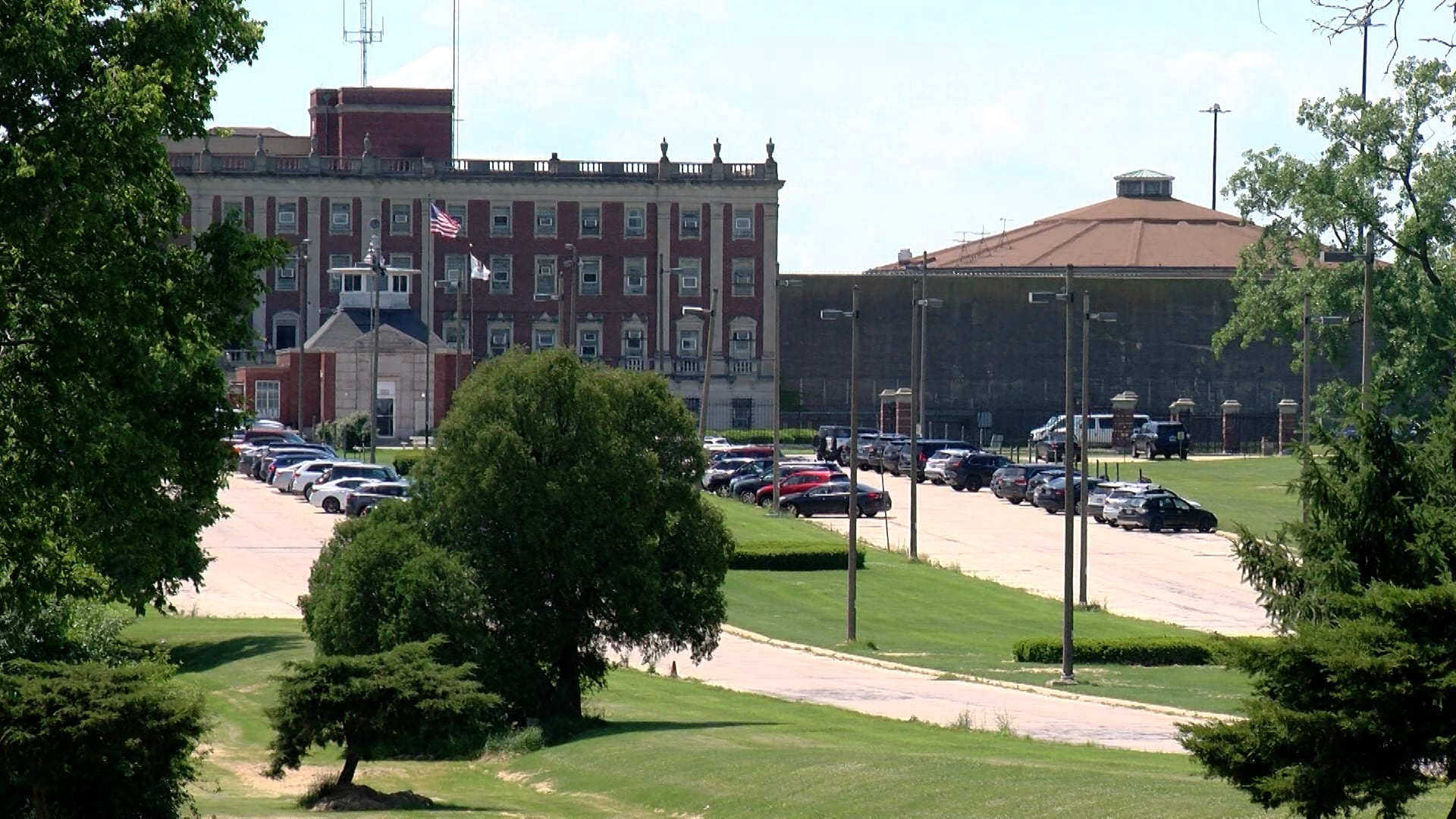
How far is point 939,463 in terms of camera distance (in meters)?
90.0

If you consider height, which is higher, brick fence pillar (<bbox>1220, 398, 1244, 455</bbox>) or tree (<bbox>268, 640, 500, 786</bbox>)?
brick fence pillar (<bbox>1220, 398, 1244, 455</bbox>)

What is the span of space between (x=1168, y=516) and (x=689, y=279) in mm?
55762

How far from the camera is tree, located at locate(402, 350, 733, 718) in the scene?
36656 mm

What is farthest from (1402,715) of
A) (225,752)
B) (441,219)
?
(441,219)

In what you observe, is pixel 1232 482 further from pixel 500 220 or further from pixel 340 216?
pixel 340 216

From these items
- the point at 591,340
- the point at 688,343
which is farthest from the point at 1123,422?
the point at 591,340

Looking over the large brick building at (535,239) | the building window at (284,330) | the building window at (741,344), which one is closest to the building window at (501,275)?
the large brick building at (535,239)

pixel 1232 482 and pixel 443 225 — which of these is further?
pixel 443 225

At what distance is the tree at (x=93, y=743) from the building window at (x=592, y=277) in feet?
324

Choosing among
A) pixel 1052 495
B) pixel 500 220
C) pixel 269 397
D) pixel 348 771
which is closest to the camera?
pixel 348 771

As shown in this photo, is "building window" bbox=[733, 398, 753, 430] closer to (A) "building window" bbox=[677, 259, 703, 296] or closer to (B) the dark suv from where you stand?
(A) "building window" bbox=[677, 259, 703, 296]

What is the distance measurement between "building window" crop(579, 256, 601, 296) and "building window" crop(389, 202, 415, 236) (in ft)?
33.1

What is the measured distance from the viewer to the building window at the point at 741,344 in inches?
4929

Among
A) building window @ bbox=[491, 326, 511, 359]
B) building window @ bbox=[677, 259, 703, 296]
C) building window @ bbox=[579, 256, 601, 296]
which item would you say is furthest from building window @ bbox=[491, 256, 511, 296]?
building window @ bbox=[677, 259, 703, 296]
